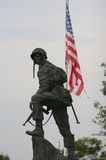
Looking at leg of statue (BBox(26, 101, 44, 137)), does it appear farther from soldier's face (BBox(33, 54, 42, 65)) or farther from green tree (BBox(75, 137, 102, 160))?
green tree (BBox(75, 137, 102, 160))

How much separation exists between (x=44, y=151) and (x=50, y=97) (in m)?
1.32

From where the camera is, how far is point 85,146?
48.6 meters

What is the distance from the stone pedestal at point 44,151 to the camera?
53.7ft

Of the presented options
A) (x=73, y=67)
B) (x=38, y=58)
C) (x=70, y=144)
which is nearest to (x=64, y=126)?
(x=70, y=144)

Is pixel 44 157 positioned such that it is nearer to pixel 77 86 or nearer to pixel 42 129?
pixel 42 129

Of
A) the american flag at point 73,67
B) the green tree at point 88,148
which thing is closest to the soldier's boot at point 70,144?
the american flag at point 73,67

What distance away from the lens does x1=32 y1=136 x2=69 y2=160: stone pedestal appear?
53.7 feet

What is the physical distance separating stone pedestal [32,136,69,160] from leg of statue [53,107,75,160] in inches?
22.6

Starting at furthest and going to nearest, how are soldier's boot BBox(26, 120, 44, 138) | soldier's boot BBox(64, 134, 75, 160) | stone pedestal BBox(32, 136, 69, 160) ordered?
soldier's boot BBox(64, 134, 75, 160) → soldier's boot BBox(26, 120, 44, 138) → stone pedestal BBox(32, 136, 69, 160)

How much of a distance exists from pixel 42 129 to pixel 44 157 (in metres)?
0.73

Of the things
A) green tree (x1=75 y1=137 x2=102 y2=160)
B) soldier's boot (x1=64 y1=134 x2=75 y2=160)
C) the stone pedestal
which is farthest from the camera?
green tree (x1=75 y1=137 x2=102 y2=160)

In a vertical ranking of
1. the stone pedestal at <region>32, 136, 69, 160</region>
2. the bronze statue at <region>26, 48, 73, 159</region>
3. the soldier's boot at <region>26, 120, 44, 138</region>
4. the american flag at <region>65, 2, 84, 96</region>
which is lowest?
the stone pedestal at <region>32, 136, 69, 160</region>

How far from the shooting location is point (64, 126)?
1708 centimetres

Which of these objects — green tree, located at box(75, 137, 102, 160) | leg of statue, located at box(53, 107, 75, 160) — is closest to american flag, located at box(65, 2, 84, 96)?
leg of statue, located at box(53, 107, 75, 160)
